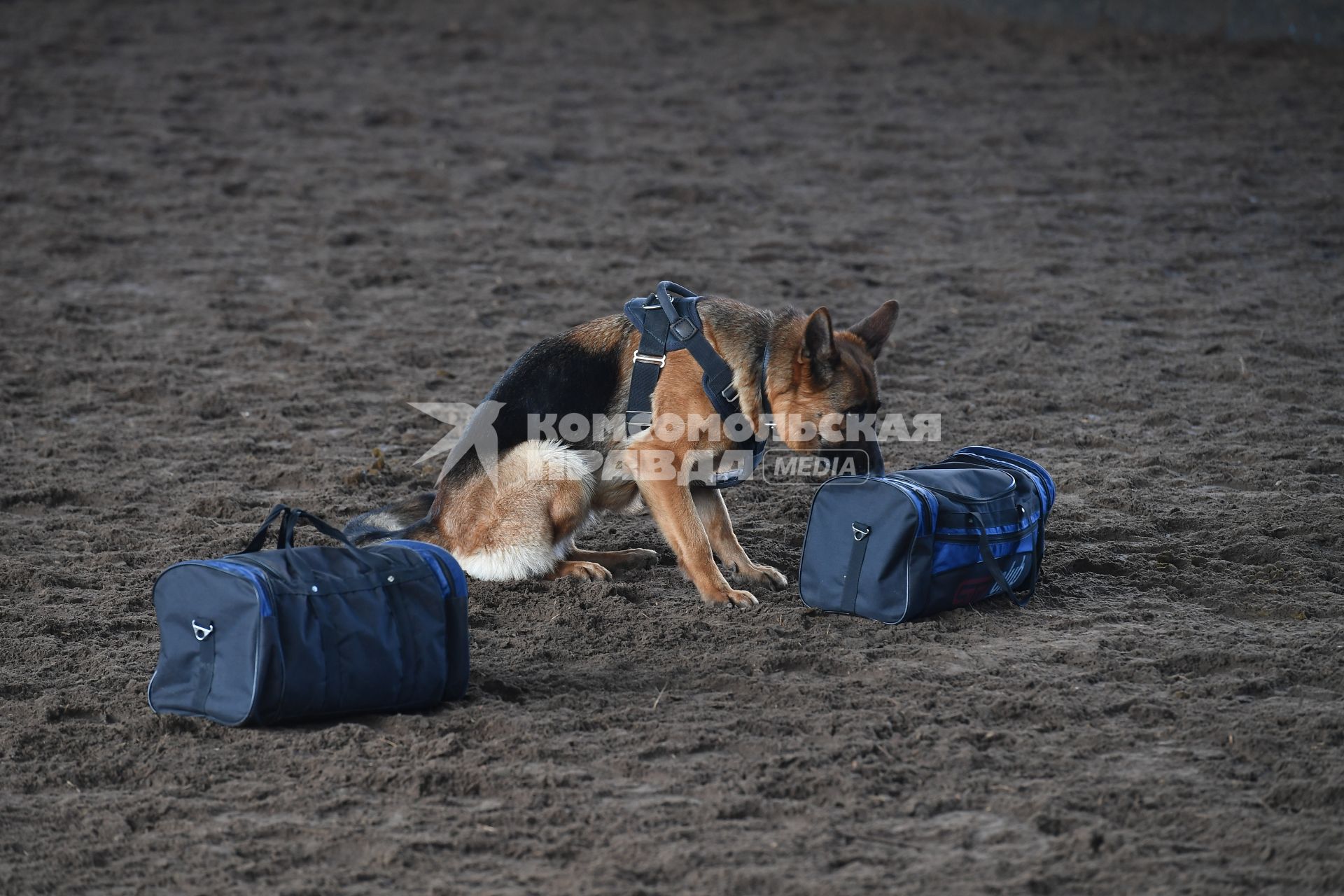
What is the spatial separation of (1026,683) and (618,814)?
1561 millimetres

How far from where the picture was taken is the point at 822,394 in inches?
199

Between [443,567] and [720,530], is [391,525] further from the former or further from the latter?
[720,530]

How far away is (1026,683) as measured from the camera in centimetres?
428

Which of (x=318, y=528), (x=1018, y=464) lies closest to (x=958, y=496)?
(x=1018, y=464)

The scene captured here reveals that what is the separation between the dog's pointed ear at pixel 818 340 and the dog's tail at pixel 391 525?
1741 mm

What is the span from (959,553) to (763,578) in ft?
3.11

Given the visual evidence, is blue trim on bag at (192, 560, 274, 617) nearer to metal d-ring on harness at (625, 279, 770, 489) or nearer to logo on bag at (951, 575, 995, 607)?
metal d-ring on harness at (625, 279, 770, 489)

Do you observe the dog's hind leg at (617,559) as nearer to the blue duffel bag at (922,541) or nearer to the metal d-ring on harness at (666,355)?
the metal d-ring on harness at (666,355)

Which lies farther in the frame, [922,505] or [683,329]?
[683,329]

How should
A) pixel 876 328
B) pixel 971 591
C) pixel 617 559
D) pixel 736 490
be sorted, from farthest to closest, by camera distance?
pixel 736 490 → pixel 617 559 → pixel 876 328 → pixel 971 591

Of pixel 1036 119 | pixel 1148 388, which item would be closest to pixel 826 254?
pixel 1148 388

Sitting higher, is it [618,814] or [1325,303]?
[1325,303]

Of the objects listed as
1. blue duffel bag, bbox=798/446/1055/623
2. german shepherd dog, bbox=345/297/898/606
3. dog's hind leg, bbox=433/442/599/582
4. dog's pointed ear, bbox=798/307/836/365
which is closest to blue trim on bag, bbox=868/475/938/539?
blue duffel bag, bbox=798/446/1055/623

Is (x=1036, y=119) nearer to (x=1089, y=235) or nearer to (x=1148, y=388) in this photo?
(x=1089, y=235)
